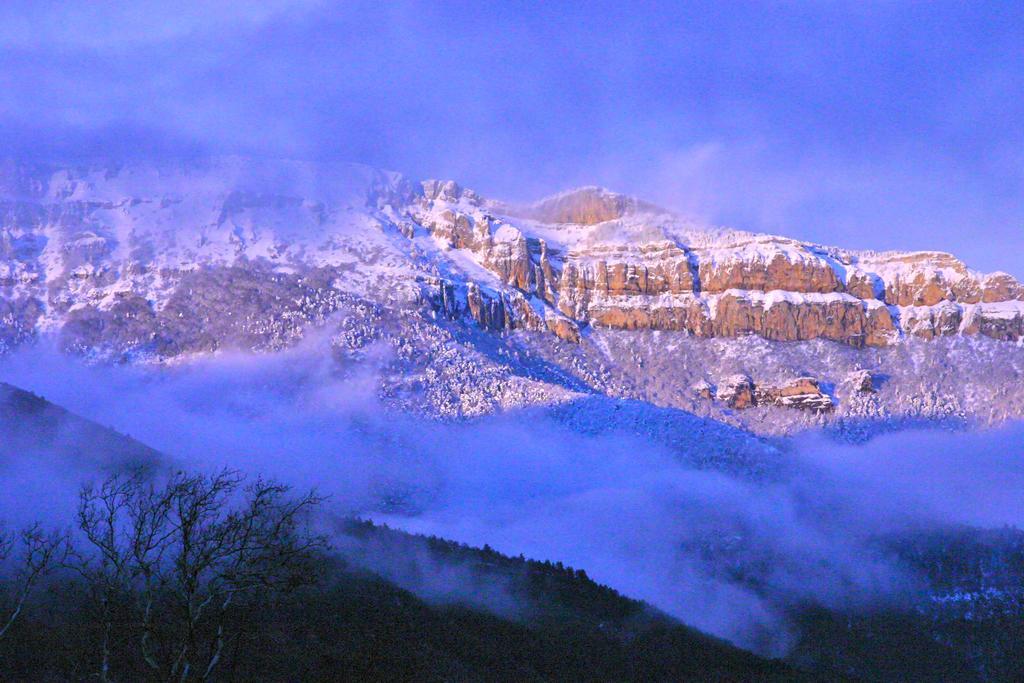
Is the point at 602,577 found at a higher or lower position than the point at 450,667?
higher

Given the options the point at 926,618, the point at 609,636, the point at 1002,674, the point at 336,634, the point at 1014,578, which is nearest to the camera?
the point at 336,634

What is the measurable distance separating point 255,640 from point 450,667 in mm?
20121

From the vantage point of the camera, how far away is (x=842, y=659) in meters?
145

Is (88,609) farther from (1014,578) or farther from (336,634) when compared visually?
(1014,578)

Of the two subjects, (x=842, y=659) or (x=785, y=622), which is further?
(x=785, y=622)

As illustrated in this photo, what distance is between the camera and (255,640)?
269ft

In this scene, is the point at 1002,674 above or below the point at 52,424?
below

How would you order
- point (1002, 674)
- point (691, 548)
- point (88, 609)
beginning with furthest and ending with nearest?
point (691, 548) → point (1002, 674) → point (88, 609)

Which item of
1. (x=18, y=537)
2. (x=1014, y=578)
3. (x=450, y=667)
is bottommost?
(x=450, y=667)

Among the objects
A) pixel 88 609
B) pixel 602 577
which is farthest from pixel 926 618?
pixel 88 609

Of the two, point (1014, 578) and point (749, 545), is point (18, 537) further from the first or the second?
point (1014, 578)

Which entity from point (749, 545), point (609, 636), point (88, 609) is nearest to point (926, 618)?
point (749, 545)

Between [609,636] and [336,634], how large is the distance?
41.3 m

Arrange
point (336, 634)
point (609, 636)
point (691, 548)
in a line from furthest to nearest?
point (691, 548) < point (609, 636) < point (336, 634)
